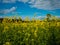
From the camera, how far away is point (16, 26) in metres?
4.27

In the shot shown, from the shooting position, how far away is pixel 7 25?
14.3 ft

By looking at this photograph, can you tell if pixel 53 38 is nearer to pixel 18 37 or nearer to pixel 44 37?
pixel 44 37

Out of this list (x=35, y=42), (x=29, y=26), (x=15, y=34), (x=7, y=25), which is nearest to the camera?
(x=35, y=42)

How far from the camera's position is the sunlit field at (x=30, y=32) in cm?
355

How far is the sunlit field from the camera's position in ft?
→ 11.6

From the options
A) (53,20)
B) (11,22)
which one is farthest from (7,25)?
(53,20)

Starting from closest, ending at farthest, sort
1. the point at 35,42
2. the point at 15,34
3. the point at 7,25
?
1. the point at 35,42
2. the point at 15,34
3. the point at 7,25

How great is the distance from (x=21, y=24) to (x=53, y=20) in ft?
2.26

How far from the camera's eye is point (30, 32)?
3.83 metres

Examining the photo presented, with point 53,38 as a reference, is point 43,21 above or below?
above

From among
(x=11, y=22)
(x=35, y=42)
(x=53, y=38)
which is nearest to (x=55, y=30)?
(x=53, y=38)

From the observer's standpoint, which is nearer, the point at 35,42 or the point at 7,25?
the point at 35,42

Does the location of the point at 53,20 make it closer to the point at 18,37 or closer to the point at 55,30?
the point at 55,30

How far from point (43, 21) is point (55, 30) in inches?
15.0
